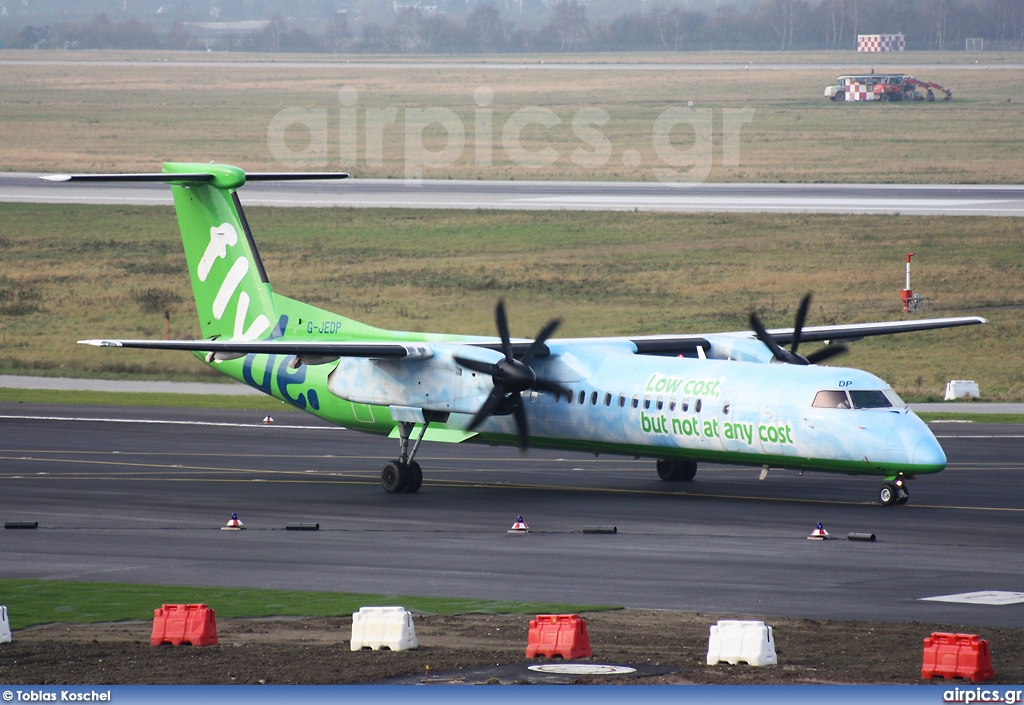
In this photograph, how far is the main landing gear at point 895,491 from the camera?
2877 cm

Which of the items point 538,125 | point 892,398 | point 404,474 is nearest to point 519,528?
point 404,474

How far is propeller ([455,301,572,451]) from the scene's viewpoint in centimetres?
3086

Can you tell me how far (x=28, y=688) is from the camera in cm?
1441

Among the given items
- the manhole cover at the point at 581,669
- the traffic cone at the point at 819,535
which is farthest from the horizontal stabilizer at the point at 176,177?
the manhole cover at the point at 581,669

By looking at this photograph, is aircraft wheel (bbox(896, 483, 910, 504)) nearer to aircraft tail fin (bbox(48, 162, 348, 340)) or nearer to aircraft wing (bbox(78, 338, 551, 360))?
aircraft wing (bbox(78, 338, 551, 360))

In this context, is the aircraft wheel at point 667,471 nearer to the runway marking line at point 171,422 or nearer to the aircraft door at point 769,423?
the aircraft door at point 769,423

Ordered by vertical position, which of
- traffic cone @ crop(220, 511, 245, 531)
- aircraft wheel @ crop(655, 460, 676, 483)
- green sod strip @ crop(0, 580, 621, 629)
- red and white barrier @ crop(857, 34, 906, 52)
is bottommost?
green sod strip @ crop(0, 580, 621, 629)

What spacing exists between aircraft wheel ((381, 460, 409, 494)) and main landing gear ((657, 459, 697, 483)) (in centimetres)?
575

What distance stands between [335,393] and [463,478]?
3.89 meters

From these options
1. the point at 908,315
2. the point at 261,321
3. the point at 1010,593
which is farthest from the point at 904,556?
the point at 908,315

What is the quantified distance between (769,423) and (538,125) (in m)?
110

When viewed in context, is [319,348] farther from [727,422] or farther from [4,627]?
[4,627]

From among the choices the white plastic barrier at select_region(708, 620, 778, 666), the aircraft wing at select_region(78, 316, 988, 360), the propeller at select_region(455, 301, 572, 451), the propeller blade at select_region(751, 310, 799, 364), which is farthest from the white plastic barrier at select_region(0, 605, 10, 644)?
the propeller blade at select_region(751, 310, 799, 364)

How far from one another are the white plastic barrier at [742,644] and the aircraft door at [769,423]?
13437mm
